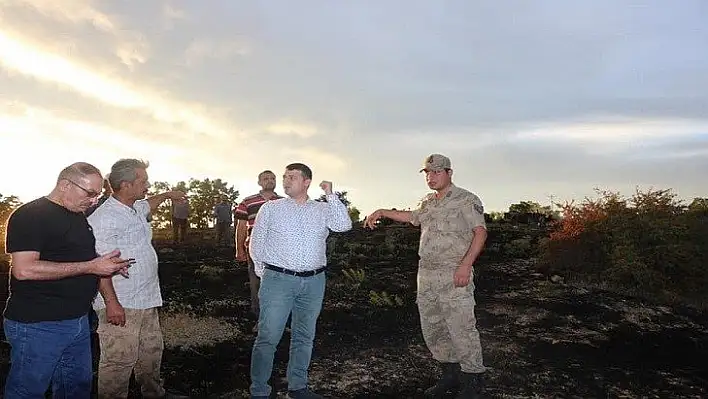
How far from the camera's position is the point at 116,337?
4332 mm

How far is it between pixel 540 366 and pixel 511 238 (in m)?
13.6

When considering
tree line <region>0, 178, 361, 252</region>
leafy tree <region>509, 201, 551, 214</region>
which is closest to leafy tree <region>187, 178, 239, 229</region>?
tree line <region>0, 178, 361, 252</region>

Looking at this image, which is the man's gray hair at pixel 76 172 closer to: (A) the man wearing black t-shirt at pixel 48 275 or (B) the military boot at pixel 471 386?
(A) the man wearing black t-shirt at pixel 48 275

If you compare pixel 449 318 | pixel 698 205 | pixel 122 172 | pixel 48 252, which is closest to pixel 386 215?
pixel 449 318

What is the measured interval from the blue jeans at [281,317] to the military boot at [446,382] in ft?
4.13

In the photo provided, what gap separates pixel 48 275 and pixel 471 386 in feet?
11.8

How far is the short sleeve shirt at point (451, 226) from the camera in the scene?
530cm

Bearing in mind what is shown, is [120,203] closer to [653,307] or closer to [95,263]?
[95,263]

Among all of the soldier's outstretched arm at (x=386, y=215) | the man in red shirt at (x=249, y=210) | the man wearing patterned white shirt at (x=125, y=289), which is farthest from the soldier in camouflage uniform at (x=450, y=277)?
the man wearing patterned white shirt at (x=125, y=289)

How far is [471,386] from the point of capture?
517 centimetres

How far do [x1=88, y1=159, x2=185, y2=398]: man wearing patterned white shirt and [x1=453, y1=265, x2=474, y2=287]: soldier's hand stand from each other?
256 centimetres

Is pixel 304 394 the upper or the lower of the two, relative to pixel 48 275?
lower

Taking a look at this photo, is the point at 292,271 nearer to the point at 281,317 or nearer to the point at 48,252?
the point at 281,317

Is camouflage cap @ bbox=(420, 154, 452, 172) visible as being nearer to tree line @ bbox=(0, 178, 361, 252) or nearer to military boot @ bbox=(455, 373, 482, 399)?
military boot @ bbox=(455, 373, 482, 399)
